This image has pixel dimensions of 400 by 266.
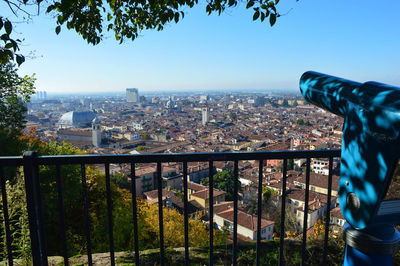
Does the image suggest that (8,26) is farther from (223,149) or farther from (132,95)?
(132,95)

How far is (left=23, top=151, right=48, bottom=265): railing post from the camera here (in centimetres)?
143

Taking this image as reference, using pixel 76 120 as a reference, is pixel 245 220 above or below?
above

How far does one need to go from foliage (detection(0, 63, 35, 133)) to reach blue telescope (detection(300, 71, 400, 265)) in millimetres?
10351

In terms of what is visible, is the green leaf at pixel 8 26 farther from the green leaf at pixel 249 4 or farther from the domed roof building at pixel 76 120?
the domed roof building at pixel 76 120

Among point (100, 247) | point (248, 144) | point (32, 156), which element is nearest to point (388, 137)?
point (32, 156)

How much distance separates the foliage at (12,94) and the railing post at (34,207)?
9.19 m

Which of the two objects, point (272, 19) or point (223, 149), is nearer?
point (272, 19)

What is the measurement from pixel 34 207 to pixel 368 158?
1.55 meters

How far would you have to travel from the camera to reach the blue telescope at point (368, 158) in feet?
3.12

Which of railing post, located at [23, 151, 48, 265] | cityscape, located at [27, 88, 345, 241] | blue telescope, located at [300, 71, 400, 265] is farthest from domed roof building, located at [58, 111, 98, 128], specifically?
blue telescope, located at [300, 71, 400, 265]

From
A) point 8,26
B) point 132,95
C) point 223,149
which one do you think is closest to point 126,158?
point 8,26

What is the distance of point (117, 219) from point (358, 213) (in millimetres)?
8351

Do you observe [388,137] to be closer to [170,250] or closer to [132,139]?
[170,250]

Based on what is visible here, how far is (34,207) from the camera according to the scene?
1.49 meters
